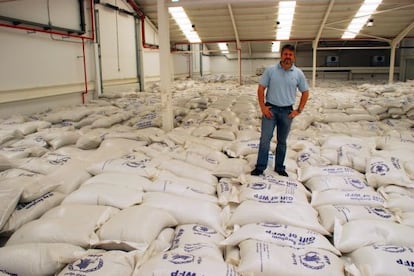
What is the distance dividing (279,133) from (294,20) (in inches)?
359

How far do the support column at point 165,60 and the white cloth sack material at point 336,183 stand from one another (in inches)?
96.5

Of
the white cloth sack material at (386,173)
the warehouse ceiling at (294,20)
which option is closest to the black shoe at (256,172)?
the white cloth sack material at (386,173)

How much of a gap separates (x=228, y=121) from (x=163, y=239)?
11.0ft

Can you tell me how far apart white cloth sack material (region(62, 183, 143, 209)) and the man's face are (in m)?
1.57

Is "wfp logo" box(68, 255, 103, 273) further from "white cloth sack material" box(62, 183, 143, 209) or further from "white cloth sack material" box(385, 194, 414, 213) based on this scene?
"white cloth sack material" box(385, 194, 414, 213)

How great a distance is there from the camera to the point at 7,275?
66.5 inches

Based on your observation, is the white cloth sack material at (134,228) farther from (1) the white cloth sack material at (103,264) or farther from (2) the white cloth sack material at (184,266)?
(2) the white cloth sack material at (184,266)

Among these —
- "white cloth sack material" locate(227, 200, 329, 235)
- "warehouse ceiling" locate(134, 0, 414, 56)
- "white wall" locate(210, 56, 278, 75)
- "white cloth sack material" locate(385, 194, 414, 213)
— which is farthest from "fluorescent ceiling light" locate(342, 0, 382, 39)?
"white cloth sack material" locate(227, 200, 329, 235)

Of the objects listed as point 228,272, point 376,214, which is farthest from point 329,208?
point 228,272

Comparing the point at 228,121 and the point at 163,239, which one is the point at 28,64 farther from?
the point at 163,239

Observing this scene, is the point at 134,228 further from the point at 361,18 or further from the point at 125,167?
the point at 361,18

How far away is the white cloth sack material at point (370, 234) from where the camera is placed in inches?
76.0

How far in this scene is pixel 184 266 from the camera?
1612 mm

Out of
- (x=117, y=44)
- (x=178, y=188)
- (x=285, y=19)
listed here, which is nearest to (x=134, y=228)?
(x=178, y=188)
